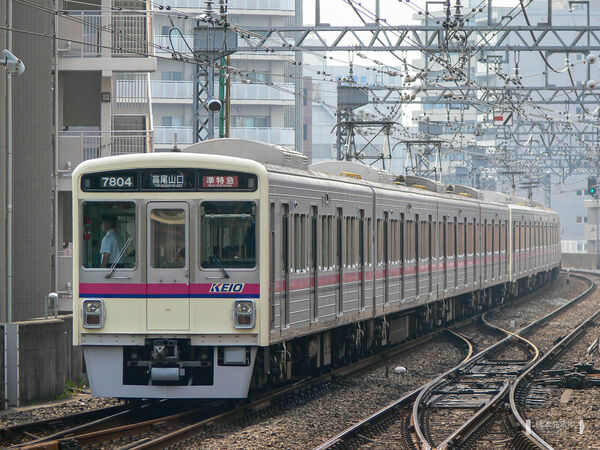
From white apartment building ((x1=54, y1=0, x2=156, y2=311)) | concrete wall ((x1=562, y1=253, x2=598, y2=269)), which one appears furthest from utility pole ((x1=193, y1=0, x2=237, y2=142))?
concrete wall ((x1=562, y1=253, x2=598, y2=269))

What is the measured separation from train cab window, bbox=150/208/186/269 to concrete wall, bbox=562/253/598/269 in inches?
2318

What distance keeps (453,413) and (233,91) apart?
48.5m

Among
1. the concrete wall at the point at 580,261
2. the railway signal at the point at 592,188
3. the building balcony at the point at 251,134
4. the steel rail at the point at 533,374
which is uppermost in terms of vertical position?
the building balcony at the point at 251,134

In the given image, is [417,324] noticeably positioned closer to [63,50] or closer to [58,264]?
[58,264]

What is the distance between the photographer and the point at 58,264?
2153cm

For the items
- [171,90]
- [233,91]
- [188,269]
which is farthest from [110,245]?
[233,91]

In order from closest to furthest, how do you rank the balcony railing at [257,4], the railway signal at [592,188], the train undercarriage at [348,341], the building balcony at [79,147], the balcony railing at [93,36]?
the train undercarriage at [348,341]
the building balcony at [79,147]
the balcony railing at [93,36]
the railway signal at [592,188]
the balcony railing at [257,4]

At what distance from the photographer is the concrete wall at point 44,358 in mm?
13711

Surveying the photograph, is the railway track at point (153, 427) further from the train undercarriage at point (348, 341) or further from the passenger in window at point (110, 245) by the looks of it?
the passenger in window at point (110, 245)

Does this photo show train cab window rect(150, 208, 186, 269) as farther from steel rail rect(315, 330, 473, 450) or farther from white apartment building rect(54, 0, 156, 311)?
white apartment building rect(54, 0, 156, 311)

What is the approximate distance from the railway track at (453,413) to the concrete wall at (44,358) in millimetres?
4074

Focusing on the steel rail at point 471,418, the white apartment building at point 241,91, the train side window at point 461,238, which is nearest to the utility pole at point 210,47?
the steel rail at point 471,418

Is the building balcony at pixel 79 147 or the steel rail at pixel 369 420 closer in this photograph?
the steel rail at pixel 369 420

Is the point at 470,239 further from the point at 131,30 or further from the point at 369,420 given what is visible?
the point at 369,420
